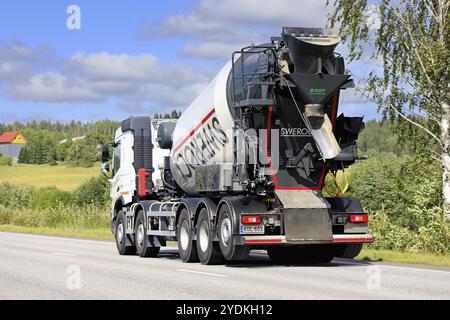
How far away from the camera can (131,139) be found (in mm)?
24781

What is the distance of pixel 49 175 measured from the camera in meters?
147

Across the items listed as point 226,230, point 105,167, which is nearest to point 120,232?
point 105,167

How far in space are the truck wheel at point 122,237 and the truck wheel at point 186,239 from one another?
4.65 m

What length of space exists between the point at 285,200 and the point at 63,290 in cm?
549

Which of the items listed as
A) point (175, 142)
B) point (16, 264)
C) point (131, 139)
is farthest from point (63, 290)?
point (131, 139)

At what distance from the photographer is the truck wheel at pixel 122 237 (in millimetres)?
24297

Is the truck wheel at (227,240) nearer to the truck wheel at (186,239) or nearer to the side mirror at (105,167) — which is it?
the truck wheel at (186,239)

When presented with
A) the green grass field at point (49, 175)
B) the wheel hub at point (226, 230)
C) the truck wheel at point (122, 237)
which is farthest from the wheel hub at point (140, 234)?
the green grass field at point (49, 175)

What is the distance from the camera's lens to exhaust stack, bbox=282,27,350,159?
54.8 ft

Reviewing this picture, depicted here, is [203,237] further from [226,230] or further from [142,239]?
[142,239]

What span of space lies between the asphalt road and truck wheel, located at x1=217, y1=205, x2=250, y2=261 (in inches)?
11.3

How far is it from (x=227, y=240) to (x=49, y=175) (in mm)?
132564

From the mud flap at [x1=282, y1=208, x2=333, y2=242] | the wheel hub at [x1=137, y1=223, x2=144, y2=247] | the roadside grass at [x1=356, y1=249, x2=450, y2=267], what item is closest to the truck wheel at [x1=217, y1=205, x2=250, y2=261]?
the mud flap at [x1=282, y1=208, x2=333, y2=242]
